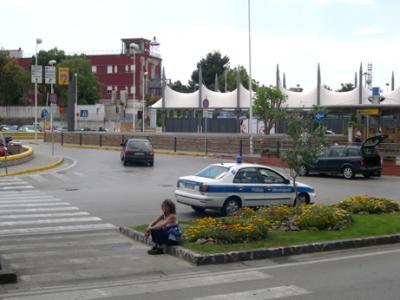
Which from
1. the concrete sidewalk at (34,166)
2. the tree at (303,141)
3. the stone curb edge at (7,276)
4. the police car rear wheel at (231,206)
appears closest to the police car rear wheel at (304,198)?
the police car rear wheel at (231,206)

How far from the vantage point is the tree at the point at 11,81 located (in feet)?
296

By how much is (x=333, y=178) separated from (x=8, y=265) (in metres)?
21.7

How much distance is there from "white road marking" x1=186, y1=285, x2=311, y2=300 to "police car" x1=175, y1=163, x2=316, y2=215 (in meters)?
7.29

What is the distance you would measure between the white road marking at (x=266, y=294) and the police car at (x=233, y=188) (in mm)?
7289

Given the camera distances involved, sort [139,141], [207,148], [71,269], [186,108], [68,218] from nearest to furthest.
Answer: [71,269] → [68,218] → [139,141] → [207,148] → [186,108]

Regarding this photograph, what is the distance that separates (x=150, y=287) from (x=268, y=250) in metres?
2.83

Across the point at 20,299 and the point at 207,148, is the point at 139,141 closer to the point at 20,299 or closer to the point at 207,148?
the point at 207,148

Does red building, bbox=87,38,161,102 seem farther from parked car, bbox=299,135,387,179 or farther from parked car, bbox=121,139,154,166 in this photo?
parked car, bbox=299,135,387,179

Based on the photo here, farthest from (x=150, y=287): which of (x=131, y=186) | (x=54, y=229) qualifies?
(x=131, y=186)

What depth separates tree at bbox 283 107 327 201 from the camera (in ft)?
44.8

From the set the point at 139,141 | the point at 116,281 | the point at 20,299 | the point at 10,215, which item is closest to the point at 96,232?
the point at 10,215

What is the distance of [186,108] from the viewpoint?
7044 cm

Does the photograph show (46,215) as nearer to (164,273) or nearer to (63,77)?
(164,273)

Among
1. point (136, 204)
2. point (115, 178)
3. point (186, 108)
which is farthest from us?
point (186, 108)
